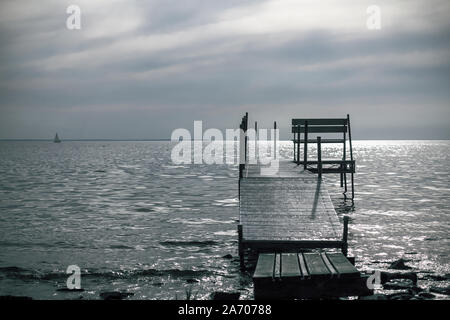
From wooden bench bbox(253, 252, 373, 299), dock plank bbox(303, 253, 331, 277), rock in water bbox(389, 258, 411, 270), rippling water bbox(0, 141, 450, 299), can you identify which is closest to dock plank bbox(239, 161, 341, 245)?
rippling water bbox(0, 141, 450, 299)

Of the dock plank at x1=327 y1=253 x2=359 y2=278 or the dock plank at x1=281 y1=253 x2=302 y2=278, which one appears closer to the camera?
the dock plank at x1=327 y1=253 x2=359 y2=278

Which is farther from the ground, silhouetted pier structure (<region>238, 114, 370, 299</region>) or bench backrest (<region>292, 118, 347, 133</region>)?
bench backrest (<region>292, 118, 347, 133</region>)

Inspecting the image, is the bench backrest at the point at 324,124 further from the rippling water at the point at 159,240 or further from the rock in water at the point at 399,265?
the rock in water at the point at 399,265

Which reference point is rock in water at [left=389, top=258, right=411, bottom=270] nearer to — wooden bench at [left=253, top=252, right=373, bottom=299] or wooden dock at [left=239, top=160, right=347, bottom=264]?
wooden dock at [left=239, top=160, right=347, bottom=264]

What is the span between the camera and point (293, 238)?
11680 millimetres

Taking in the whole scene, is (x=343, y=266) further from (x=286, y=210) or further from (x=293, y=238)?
(x=286, y=210)

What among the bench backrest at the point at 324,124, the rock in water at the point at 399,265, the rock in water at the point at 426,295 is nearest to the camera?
the rock in water at the point at 426,295

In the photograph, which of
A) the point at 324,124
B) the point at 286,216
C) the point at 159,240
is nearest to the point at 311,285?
the point at 286,216

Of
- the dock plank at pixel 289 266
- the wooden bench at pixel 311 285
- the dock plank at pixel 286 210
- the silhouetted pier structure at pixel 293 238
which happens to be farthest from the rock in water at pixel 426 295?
the dock plank at pixel 289 266

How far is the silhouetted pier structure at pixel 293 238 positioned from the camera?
791 cm

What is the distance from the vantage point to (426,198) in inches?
1212

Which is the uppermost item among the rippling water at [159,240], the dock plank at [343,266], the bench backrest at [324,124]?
the bench backrest at [324,124]

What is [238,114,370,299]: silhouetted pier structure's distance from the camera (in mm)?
7906

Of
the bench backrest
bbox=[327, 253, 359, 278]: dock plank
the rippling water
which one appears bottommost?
the rippling water
